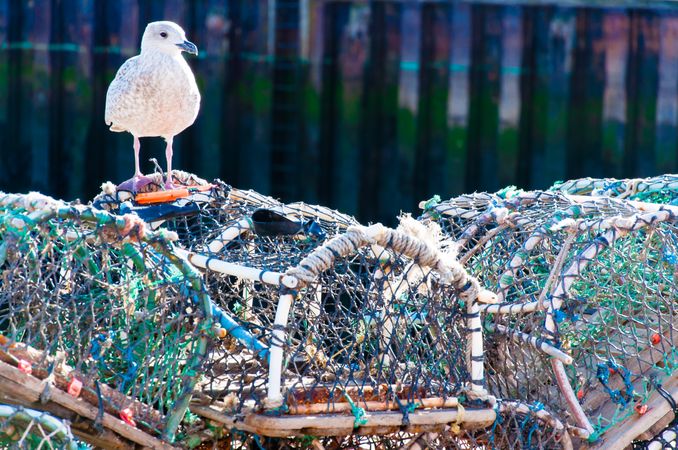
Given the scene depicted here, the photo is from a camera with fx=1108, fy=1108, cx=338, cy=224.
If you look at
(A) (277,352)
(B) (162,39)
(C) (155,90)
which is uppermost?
(B) (162,39)

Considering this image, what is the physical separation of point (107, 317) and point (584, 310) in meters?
1.99

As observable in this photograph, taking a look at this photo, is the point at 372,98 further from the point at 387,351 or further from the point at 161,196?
the point at 387,351

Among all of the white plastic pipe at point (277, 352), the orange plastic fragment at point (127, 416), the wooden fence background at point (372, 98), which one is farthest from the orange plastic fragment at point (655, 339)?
the wooden fence background at point (372, 98)

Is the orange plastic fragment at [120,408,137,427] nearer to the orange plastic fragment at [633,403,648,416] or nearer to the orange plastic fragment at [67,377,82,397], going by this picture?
the orange plastic fragment at [67,377,82,397]

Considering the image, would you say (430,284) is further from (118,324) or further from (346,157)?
(346,157)

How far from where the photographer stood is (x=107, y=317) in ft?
12.9

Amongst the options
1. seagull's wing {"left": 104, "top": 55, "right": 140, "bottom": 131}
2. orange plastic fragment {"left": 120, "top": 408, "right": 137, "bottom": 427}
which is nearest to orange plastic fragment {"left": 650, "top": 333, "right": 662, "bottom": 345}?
orange plastic fragment {"left": 120, "top": 408, "right": 137, "bottom": 427}

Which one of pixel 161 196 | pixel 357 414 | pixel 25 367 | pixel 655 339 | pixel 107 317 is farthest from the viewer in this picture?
pixel 655 339

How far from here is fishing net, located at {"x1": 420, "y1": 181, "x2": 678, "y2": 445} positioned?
13.9 ft

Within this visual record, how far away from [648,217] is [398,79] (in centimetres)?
523

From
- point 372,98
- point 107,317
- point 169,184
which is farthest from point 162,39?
point 372,98

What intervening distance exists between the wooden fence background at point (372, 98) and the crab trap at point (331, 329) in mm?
4273

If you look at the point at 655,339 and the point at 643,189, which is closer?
the point at 655,339

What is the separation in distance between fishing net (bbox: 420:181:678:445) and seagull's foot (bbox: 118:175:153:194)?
1432mm
